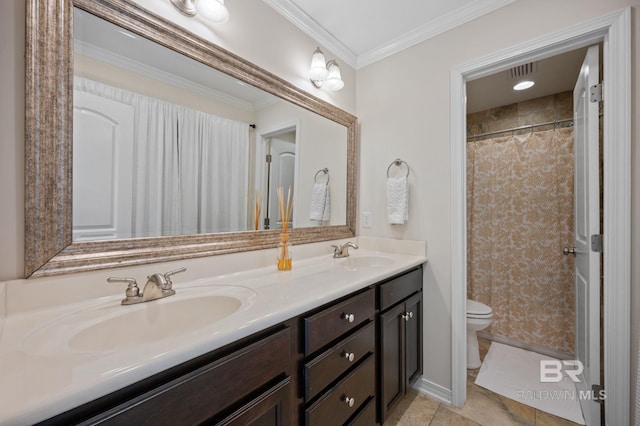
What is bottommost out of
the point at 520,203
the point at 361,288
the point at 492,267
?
the point at 492,267

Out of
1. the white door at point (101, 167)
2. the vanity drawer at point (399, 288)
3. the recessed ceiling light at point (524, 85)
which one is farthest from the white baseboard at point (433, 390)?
the recessed ceiling light at point (524, 85)

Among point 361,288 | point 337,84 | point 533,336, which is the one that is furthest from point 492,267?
point 337,84

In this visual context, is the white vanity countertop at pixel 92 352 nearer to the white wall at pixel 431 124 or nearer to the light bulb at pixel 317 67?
the white wall at pixel 431 124

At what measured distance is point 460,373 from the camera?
1.64m

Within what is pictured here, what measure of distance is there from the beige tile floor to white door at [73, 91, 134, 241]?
1.70 m

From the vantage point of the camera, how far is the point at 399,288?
1502 mm

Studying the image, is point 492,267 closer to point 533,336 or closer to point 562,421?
point 533,336

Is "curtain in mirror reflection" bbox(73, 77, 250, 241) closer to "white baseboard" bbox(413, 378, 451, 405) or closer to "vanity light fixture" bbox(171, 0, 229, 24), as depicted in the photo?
"vanity light fixture" bbox(171, 0, 229, 24)

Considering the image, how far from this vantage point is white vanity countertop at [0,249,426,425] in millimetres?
454

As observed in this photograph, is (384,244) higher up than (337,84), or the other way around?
(337,84)

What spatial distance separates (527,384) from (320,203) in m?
1.87

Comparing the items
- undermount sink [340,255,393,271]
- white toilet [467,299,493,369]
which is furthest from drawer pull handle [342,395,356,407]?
white toilet [467,299,493,369]

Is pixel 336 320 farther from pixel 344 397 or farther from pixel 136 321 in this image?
pixel 136 321

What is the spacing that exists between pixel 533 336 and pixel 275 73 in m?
2.91
